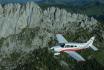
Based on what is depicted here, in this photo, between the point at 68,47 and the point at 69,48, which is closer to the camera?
the point at 68,47

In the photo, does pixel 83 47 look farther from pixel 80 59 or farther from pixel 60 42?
pixel 80 59

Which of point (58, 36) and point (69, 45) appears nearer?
point (69, 45)

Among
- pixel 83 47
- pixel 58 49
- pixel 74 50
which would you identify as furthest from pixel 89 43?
pixel 58 49

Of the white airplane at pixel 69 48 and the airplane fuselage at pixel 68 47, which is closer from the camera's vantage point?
the white airplane at pixel 69 48

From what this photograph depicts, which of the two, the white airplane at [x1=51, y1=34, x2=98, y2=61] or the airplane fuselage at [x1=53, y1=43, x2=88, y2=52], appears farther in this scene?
the airplane fuselage at [x1=53, y1=43, x2=88, y2=52]

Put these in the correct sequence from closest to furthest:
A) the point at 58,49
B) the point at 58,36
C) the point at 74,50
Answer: the point at 58,49 < the point at 74,50 < the point at 58,36

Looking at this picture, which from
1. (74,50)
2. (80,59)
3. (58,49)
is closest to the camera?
(80,59)

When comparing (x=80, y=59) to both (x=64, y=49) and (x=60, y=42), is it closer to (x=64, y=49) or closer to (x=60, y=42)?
(x=64, y=49)

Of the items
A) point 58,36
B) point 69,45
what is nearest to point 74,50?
point 69,45

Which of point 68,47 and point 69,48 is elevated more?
point 68,47
